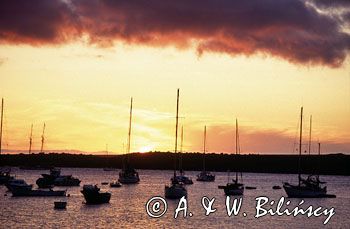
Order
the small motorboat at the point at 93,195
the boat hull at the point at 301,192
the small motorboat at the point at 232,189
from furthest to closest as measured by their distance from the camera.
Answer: the small motorboat at the point at 232,189 < the boat hull at the point at 301,192 < the small motorboat at the point at 93,195

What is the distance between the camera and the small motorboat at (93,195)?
84688 millimetres

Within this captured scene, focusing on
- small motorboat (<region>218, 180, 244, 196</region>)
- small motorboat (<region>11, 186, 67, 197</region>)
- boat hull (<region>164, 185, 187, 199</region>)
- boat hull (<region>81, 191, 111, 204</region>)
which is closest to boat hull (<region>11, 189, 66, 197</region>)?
small motorboat (<region>11, 186, 67, 197</region>)

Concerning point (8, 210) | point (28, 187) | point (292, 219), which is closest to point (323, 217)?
point (292, 219)

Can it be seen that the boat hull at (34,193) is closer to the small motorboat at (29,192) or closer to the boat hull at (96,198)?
the small motorboat at (29,192)

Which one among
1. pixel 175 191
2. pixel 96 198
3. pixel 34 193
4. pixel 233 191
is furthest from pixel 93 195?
pixel 233 191

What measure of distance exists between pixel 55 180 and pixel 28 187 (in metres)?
31.5

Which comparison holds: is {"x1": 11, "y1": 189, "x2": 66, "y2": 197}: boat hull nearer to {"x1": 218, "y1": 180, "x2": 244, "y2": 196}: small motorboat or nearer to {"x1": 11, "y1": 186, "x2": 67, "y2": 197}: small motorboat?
{"x1": 11, "y1": 186, "x2": 67, "y2": 197}: small motorboat

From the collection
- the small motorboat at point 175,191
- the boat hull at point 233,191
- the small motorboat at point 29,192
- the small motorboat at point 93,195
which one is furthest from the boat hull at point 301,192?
the small motorboat at point 29,192

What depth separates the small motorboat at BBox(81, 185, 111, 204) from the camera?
8469 cm

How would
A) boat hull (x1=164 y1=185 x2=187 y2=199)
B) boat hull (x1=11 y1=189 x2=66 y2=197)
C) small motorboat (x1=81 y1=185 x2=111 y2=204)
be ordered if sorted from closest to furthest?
small motorboat (x1=81 y1=185 x2=111 y2=204), boat hull (x1=164 y1=185 x2=187 y2=199), boat hull (x1=11 y1=189 x2=66 y2=197)

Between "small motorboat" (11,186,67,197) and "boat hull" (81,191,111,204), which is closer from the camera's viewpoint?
"boat hull" (81,191,111,204)

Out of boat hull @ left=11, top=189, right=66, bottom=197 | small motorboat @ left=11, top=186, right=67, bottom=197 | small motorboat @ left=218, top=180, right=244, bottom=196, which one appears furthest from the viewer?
small motorboat @ left=218, top=180, right=244, bottom=196

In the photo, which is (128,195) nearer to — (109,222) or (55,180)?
(55,180)

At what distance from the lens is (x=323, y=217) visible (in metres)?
78.1
